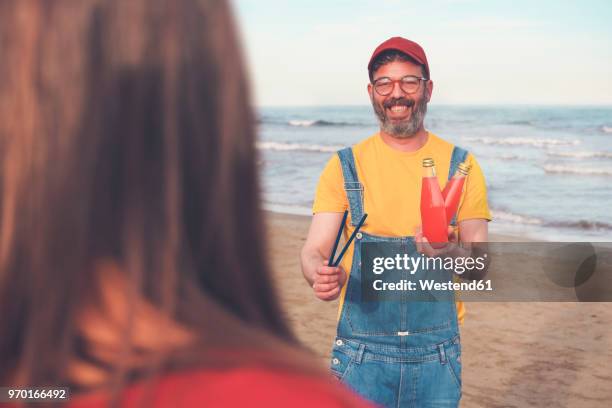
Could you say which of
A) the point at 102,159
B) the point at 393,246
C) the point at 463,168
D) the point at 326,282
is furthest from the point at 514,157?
the point at 102,159

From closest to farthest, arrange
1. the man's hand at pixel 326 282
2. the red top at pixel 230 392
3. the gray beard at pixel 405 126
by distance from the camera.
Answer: the red top at pixel 230 392 < the man's hand at pixel 326 282 < the gray beard at pixel 405 126

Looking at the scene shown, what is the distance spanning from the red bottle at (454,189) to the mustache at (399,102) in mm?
469

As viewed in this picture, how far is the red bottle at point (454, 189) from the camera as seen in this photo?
3.54 metres

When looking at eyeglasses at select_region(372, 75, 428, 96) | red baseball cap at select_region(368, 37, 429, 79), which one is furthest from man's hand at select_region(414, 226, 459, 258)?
red baseball cap at select_region(368, 37, 429, 79)

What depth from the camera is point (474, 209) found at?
3.69 m

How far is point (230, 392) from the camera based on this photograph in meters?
0.89

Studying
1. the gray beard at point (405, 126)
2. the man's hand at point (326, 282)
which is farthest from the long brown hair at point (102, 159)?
the gray beard at point (405, 126)

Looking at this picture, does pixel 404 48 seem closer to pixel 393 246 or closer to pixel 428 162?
pixel 428 162

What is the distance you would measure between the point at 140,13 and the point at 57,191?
0.72 ft

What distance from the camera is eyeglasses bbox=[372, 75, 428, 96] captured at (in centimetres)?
395

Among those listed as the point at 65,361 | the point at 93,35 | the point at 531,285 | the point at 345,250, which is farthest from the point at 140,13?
the point at 531,285

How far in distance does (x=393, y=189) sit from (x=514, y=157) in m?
20.2

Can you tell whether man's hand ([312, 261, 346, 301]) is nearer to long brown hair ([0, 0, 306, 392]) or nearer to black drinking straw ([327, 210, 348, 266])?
black drinking straw ([327, 210, 348, 266])

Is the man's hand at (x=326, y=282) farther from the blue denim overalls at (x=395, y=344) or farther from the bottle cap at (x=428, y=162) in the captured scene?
the bottle cap at (x=428, y=162)
